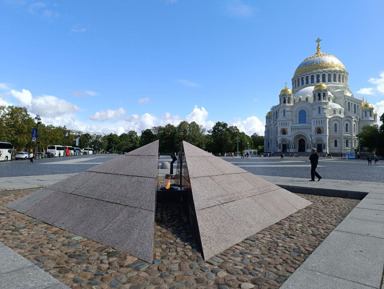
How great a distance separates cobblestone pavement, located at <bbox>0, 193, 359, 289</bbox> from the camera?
2.78 m

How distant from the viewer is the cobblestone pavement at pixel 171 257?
9.11 feet

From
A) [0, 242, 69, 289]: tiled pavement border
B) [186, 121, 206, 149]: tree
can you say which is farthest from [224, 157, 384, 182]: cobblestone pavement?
[186, 121, 206, 149]: tree

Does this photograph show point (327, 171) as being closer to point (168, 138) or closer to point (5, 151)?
point (5, 151)

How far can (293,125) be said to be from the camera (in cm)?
6912

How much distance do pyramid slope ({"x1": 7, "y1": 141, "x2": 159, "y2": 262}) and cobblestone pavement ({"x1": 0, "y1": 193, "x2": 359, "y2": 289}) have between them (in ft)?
0.61

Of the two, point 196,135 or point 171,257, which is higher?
point 196,135

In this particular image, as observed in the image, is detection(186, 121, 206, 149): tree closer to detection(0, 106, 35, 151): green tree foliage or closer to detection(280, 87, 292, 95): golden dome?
detection(280, 87, 292, 95): golden dome

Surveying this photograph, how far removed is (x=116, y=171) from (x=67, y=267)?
2.89 metres

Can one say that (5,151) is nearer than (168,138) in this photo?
Yes

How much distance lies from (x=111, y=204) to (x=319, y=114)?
74.1 meters

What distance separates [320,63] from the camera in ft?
249

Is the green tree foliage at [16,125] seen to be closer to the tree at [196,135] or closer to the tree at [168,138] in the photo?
the tree at [196,135]

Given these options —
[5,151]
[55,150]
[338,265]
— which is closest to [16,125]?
[5,151]

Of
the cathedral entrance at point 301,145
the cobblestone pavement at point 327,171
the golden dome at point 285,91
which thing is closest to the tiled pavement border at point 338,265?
the cobblestone pavement at point 327,171
